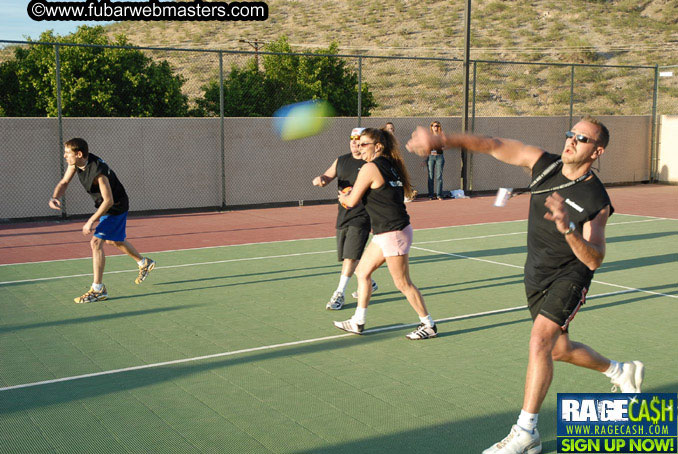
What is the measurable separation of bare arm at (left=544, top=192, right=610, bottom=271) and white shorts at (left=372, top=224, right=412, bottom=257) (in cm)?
264

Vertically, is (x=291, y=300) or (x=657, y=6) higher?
(x=657, y=6)

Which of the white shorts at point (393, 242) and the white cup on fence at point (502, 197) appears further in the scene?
the white shorts at point (393, 242)

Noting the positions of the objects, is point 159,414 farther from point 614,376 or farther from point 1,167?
point 1,167

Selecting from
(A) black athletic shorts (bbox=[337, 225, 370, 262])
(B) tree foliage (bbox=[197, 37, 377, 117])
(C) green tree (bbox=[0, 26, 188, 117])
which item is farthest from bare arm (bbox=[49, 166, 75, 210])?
(B) tree foliage (bbox=[197, 37, 377, 117])

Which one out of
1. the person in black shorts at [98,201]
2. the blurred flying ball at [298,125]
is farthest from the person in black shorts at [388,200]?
the blurred flying ball at [298,125]

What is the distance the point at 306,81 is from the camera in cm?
3058

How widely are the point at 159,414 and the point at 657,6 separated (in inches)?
2672

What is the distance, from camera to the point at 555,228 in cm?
485

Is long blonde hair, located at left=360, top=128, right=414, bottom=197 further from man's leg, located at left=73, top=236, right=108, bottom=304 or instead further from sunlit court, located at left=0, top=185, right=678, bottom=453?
man's leg, located at left=73, top=236, right=108, bottom=304

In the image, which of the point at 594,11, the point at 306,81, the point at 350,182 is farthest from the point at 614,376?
the point at 594,11

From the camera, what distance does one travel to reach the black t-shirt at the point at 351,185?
8648mm

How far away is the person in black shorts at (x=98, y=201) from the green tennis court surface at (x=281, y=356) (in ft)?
1.19

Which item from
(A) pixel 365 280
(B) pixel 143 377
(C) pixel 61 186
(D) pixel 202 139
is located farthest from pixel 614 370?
(D) pixel 202 139

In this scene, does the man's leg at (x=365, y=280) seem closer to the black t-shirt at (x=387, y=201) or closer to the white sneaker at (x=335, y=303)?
the black t-shirt at (x=387, y=201)
